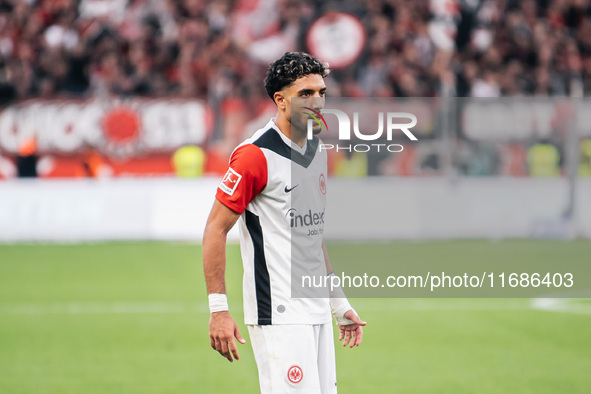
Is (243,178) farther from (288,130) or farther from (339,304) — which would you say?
(339,304)

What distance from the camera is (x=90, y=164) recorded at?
18.0 m

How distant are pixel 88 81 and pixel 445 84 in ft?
26.2

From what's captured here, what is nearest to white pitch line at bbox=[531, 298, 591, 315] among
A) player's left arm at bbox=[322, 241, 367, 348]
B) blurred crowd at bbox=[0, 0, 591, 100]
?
player's left arm at bbox=[322, 241, 367, 348]

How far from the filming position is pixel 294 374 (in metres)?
3.83

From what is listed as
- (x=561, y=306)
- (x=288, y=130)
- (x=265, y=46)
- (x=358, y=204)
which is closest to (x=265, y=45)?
(x=265, y=46)

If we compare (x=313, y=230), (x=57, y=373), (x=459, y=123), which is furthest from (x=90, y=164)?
(x=313, y=230)

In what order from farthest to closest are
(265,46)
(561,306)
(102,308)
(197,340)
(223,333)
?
(265,46), (561,306), (102,308), (197,340), (223,333)

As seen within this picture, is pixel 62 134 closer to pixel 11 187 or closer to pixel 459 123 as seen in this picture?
pixel 11 187

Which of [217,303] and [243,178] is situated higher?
[243,178]

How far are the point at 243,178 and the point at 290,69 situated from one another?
1.71 feet

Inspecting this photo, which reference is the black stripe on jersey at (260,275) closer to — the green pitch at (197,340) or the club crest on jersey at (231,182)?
the club crest on jersey at (231,182)

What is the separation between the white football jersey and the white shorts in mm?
44

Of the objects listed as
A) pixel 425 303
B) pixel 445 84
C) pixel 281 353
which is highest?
pixel 445 84

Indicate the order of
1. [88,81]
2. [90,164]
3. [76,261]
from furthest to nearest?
[88,81]
[90,164]
[76,261]
